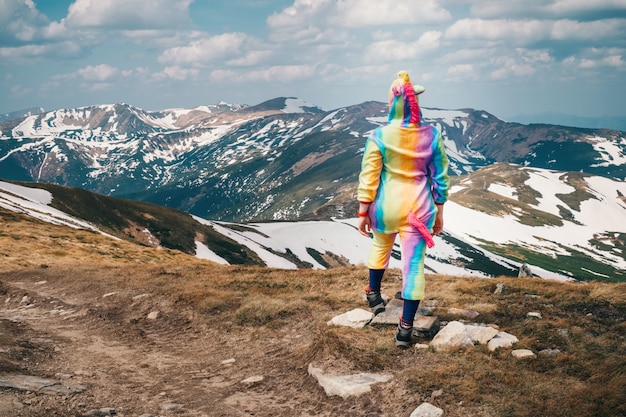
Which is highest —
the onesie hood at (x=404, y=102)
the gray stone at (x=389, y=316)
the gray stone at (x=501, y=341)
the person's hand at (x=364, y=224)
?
the onesie hood at (x=404, y=102)

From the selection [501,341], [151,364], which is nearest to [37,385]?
[151,364]

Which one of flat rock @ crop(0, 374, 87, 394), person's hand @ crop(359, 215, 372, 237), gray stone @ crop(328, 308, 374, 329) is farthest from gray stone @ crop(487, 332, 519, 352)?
flat rock @ crop(0, 374, 87, 394)

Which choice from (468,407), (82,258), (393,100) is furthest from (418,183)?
(82,258)

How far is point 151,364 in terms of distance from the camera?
10453 mm

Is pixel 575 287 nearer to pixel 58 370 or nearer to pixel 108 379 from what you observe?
pixel 108 379

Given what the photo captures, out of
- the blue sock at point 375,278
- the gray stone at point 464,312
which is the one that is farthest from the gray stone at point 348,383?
the gray stone at point 464,312

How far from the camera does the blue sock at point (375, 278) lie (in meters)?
11.0

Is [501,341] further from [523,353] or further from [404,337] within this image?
[404,337]

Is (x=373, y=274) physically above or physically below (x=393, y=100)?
below

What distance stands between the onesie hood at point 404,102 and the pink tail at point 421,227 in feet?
6.37

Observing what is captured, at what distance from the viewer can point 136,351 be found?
11.4m

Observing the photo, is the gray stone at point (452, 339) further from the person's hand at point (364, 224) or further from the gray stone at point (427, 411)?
the person's hand at point (364, 224)

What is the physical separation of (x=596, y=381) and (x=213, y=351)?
7956 mm

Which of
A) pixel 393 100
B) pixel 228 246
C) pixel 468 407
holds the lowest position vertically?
pixel 228 246
